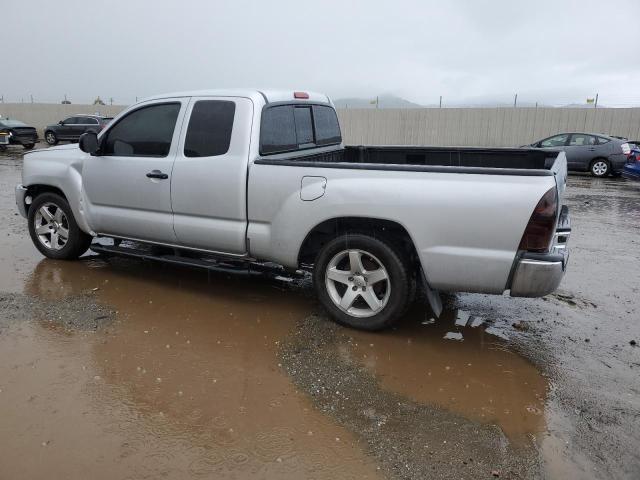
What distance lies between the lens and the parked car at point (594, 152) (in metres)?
15.7

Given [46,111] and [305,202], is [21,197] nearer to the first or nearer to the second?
[305,202]

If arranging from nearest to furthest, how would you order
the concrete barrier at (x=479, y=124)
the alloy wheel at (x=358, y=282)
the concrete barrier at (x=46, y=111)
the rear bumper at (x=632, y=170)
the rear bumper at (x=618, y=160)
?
the alloy wheel at (x=358, y=282) → the rear bumper at (x=632, y=170) → the rear bumper at (x=618, y=160) → the concrete barrier at (x=479, y=124) → the concrete barrier at (x=46, y=111)

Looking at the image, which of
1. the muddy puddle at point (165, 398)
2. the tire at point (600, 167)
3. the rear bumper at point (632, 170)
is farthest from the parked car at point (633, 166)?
the muddy puddle at point (165, 398)

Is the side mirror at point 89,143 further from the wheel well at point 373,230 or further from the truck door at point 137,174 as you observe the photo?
the wheel well at point 373,230

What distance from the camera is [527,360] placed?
13.0 feet

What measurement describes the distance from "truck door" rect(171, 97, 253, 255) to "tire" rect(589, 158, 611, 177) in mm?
14557

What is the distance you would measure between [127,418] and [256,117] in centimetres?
264

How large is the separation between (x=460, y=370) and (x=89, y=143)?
13.5 feet

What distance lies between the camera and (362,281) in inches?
168

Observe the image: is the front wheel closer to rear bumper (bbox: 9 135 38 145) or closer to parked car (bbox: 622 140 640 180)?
parked car (bbox: 622 140 640 180)

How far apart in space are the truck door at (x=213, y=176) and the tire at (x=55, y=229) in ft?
5.64

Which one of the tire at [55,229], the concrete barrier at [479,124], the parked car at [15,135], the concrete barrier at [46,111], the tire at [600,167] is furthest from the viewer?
the concrete barrier at [46,111]

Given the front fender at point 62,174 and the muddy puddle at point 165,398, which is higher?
the front fender at point 62,174

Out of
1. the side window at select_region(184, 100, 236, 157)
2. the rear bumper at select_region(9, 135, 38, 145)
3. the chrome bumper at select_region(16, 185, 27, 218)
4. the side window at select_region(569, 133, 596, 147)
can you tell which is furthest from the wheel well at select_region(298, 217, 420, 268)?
the rear bumper at select_region(9, 135, 38, 145)
